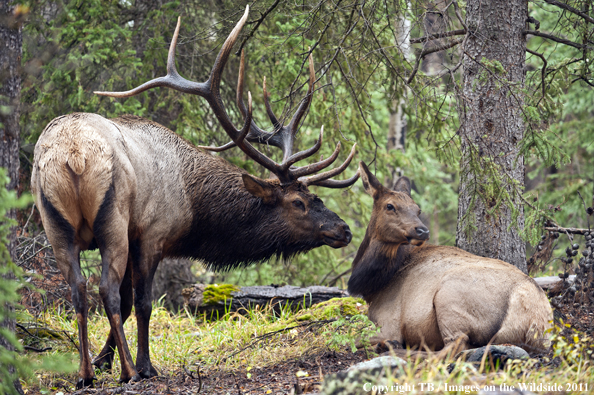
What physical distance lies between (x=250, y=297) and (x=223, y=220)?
1.94 metres

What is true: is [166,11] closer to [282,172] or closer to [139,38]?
[139,38]

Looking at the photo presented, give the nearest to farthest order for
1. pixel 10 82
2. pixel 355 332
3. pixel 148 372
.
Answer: pixel 10 82 → pixel 148 372 → pixel 355 332

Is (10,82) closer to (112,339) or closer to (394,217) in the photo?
(112,339)

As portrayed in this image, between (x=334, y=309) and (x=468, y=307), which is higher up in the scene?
(x=468, y=307)

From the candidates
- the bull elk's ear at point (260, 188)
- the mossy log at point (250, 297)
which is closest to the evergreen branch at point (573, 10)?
the bull elk's ear at point (260, 188)

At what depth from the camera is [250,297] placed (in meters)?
7.89

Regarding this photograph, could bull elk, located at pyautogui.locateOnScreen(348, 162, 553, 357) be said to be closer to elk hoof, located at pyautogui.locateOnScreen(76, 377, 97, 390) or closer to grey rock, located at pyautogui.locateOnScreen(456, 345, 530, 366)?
grey rock, located at pyautogui.locateOnScreen(456, 345, 530, 366)

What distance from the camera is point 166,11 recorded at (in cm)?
815

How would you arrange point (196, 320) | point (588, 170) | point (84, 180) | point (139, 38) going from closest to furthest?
point (84, 180)
point (196, 320)
point (139, 38)
point (588, 170)

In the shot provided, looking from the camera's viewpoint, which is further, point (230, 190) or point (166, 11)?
point (166, 11)

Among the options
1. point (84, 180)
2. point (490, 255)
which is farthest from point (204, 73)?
point (490, 255)

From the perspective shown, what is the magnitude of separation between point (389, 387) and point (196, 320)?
513cm

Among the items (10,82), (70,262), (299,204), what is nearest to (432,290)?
(299,204)

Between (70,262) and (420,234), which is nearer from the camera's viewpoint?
(70,262)
